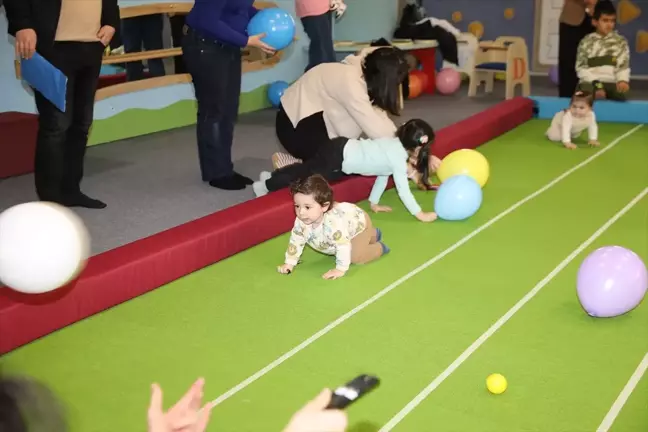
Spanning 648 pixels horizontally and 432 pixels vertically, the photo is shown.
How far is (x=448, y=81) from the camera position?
9805mm

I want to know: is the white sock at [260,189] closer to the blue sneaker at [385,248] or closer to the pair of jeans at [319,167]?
the pair of jeans at [319,167]

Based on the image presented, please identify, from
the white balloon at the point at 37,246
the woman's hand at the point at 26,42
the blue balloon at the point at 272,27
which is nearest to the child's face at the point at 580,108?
the blue balloon at the point at 272,27

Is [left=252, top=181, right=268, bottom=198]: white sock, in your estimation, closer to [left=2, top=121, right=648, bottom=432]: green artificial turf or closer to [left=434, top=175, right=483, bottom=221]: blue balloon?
[left=2, top=121, right=648, bottom=432]: green artificial turf

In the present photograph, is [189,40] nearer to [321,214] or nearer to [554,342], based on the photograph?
[321,214]

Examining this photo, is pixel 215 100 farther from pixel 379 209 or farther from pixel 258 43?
Result: pixel 379 209

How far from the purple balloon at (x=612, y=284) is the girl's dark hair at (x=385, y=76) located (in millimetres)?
1719

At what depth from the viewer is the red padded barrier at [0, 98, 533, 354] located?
3.25 metres

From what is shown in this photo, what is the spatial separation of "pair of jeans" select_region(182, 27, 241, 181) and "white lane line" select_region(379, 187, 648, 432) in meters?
2.34

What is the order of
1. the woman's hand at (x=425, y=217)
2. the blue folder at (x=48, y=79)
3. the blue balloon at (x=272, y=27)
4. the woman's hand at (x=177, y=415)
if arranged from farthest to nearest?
the blue balloon at (x=272, y=27) → the woman's hand at (x=425, y=217) → the blue folder at (x=48, y=79) → the woman's hand at (x=177, y=415)

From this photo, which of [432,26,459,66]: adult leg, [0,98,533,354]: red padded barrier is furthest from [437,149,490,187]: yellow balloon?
[432,26,459,66]: adult leg

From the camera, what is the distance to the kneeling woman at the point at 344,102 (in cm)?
467

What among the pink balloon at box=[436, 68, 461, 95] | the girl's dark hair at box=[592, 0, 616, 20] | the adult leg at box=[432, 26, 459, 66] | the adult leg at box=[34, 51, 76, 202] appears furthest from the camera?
the adult leg at box=[432, 26, 459, 66]

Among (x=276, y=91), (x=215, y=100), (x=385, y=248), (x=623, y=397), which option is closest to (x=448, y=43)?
(x=276, y=91)

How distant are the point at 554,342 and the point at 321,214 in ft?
4.09
